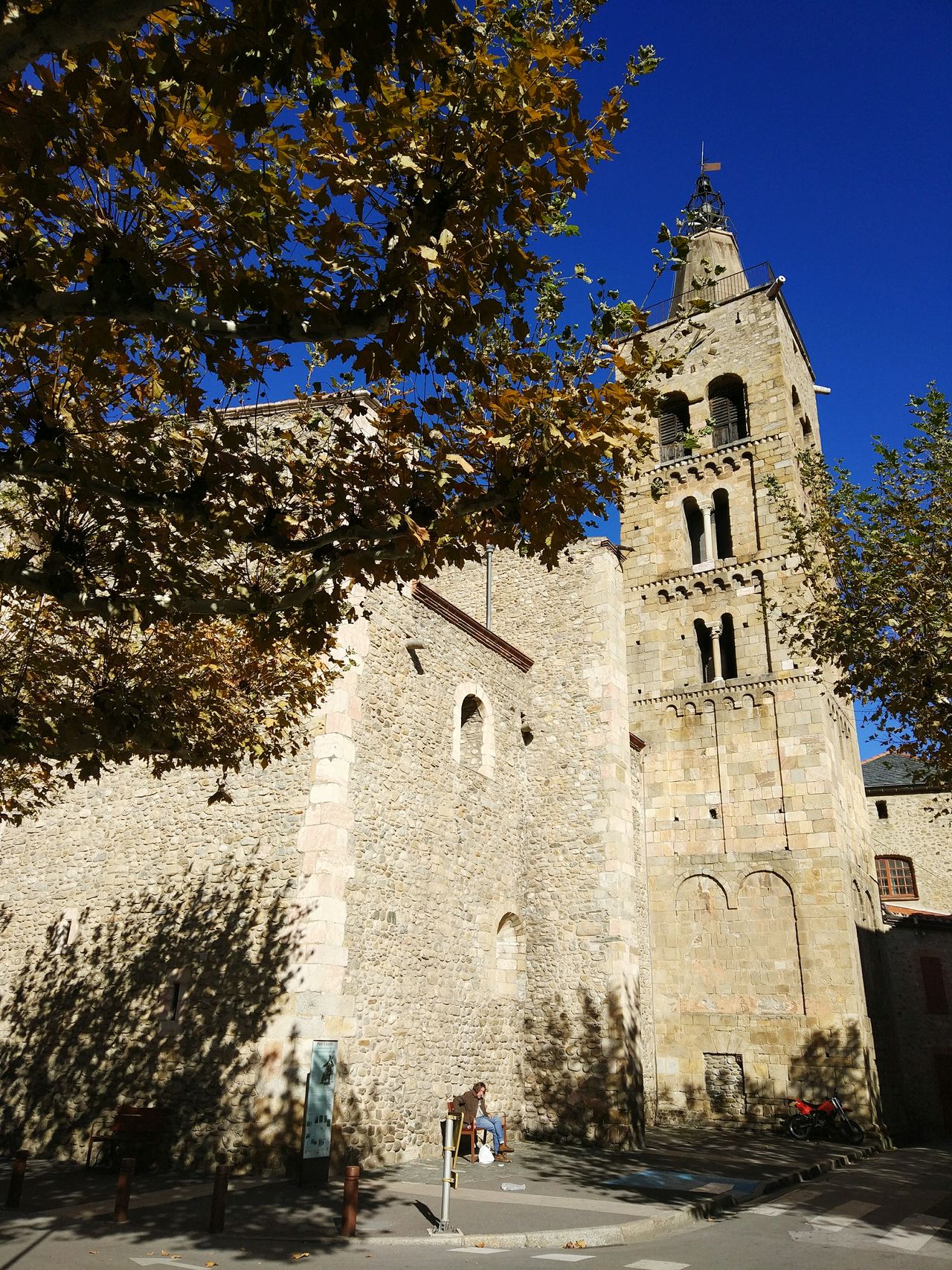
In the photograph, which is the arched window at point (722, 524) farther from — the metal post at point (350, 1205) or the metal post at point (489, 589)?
the metal post at point (350, 1205)

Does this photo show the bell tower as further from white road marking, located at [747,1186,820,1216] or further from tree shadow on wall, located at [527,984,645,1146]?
white road marking, located at [747,1186,820,1216]

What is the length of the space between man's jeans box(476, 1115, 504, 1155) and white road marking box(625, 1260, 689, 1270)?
5.30m

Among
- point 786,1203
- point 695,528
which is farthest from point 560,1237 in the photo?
point 695,528

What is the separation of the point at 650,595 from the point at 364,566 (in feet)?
58.2

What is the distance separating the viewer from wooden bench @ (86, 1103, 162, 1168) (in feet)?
33.3

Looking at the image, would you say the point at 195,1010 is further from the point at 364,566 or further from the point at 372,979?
the point at 364,566

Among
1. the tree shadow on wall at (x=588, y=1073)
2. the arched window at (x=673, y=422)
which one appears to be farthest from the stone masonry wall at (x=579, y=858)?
the arched window at (x=673, y=422)

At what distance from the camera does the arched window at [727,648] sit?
2138 centimetres

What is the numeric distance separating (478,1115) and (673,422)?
19928 mm

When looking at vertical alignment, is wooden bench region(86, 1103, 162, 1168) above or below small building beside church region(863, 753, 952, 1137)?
below

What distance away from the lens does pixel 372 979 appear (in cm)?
1121

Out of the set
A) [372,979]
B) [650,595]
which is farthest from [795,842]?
[372,979]

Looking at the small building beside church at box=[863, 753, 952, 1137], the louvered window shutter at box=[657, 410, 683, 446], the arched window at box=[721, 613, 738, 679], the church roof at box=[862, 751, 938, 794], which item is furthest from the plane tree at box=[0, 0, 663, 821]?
the church roof at box=[862, 751, 938, 794]

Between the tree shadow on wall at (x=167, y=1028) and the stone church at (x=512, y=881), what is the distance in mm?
40
